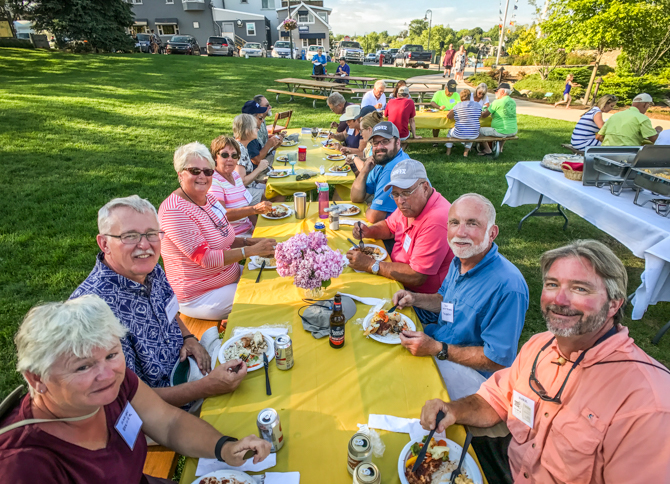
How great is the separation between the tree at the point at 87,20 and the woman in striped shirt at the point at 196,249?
27816mm

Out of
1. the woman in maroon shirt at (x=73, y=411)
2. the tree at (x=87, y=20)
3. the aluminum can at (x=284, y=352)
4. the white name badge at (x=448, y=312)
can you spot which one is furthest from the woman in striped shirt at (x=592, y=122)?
the tree at (x=87, y=20)

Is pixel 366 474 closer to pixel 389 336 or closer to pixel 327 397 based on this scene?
pixel 327 397

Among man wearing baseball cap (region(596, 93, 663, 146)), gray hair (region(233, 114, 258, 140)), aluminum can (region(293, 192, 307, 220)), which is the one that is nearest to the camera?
aluminum can (region(293, 192, 307, 220))

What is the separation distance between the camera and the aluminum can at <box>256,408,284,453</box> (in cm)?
156

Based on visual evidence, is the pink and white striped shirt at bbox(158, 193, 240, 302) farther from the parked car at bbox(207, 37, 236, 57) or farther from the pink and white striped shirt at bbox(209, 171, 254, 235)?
the parked car at bbox(207, 37, 236, 57)

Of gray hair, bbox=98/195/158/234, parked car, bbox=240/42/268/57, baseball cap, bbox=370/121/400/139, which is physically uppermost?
parked car, bbox=240/42/268/57

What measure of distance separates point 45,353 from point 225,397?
93cm

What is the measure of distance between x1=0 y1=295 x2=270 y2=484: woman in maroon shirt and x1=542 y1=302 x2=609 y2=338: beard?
1479 mm

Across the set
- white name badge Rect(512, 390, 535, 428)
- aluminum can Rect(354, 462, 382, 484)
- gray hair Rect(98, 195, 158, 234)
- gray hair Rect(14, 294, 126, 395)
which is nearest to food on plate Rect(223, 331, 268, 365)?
gray hair Rect(14, 294, 126, 395)

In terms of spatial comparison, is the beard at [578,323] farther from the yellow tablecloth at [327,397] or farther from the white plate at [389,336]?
the white plate at [389,336]

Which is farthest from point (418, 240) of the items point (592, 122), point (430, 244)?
point (592, 122)

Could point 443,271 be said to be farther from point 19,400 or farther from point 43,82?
point 43,82

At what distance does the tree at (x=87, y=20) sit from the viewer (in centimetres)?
2175

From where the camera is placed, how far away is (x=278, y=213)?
13.8 feet
